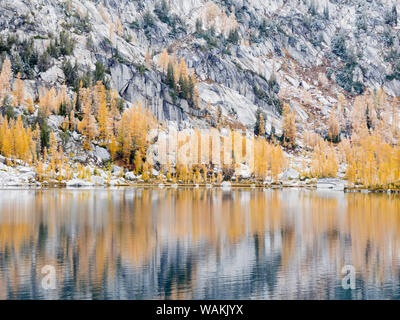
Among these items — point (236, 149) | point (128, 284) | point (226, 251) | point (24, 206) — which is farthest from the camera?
point (236, 149)

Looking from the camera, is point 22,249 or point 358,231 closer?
point 22,249

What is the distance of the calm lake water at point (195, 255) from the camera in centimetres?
2939

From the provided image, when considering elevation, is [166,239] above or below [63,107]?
below

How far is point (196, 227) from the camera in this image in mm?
54312

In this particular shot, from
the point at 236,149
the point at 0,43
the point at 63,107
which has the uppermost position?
the point at 0,43

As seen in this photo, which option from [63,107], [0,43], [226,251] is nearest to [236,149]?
[63,107]

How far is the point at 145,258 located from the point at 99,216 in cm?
2641

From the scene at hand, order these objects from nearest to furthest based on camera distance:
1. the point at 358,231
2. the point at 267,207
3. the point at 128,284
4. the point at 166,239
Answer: the point at 128,284 → the point at 166,239 → the point at 358,231 → the point at 267,207

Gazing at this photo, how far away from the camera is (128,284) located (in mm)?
30266

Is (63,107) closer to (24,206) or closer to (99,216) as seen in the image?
(24,206)

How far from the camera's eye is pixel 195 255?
128ft

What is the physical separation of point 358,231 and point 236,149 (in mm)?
141765

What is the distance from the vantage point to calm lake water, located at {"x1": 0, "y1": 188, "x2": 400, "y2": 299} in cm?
2939
